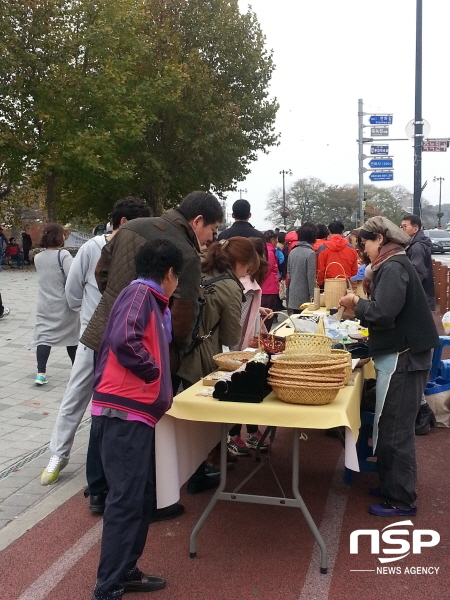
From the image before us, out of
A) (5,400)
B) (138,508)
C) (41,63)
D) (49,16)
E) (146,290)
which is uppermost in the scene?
(49,16)

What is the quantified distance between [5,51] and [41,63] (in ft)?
5.13

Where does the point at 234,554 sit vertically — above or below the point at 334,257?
below

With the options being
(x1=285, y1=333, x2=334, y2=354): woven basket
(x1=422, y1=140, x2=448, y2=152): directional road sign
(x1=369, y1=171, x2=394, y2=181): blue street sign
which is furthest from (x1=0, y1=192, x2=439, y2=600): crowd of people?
(x1=369, y1=171, x2=394, y2=181): blue street sign

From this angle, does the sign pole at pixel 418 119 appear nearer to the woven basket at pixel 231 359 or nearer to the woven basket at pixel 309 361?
the woven basket at pixel 231 359

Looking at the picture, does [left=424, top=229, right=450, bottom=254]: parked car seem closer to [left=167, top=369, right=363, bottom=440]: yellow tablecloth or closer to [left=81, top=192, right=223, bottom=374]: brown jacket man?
[left=81, top=192, right=223, bottom=374]: brown jacket man

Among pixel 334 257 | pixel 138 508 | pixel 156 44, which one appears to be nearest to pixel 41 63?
pixel 156 44

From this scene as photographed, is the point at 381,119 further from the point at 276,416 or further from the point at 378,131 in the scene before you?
the point at 276,416

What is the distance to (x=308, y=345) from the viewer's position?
4.00 metres

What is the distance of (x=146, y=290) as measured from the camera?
3.03 meters

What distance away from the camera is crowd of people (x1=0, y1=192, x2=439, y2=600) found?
9.96 feet

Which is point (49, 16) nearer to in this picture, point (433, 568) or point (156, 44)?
point (156, 44)

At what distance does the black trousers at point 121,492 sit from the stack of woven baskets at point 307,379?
755 mm

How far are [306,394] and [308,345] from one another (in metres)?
0.66

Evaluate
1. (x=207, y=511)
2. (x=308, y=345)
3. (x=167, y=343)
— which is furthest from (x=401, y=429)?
(x=167, y=343)
